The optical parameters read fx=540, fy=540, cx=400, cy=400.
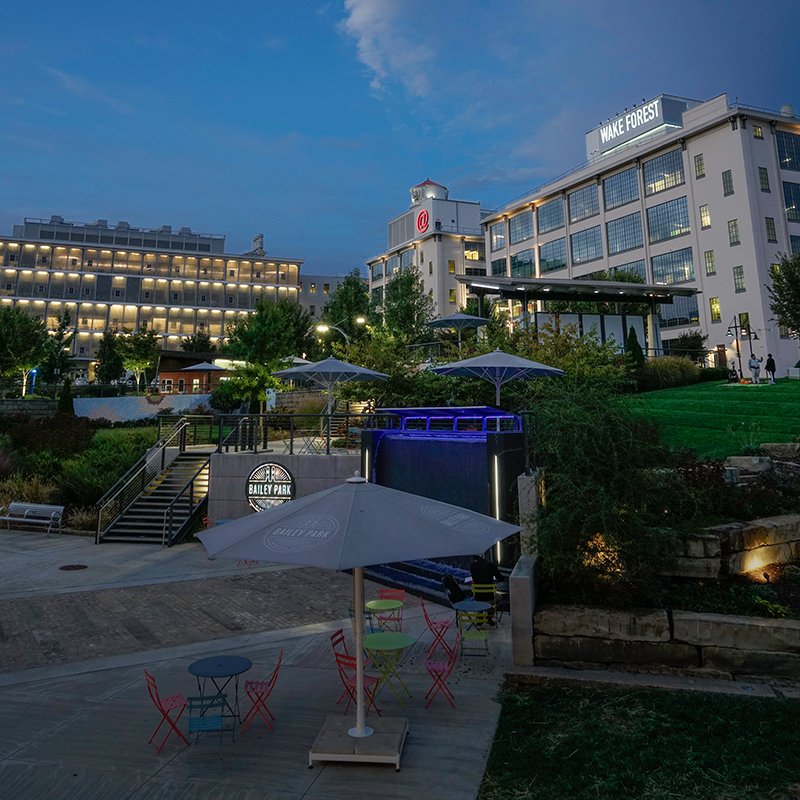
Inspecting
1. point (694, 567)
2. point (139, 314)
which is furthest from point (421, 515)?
point (139, 314)

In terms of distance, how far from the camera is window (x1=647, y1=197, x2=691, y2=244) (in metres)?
47.9

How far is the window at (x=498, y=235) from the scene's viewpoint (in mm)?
69062

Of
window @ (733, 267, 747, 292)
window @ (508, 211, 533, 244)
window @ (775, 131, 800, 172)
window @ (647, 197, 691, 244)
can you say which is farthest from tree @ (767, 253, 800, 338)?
window @ (508, 211, 533, 244)

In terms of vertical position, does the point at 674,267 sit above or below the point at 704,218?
below

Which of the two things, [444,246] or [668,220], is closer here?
[668,220]

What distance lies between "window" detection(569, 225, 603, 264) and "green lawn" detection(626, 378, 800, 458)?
34007 millimetres

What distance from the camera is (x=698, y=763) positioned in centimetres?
491

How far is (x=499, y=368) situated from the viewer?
13.9 meters

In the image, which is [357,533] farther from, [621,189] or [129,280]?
[129,280]

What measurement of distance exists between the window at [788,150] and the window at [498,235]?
98.5ft

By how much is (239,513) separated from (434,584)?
25.8ft

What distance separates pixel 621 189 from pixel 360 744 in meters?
59.5

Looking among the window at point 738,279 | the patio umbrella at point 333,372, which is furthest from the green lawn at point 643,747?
the window at point 738,279

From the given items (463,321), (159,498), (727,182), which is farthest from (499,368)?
(727,182)
